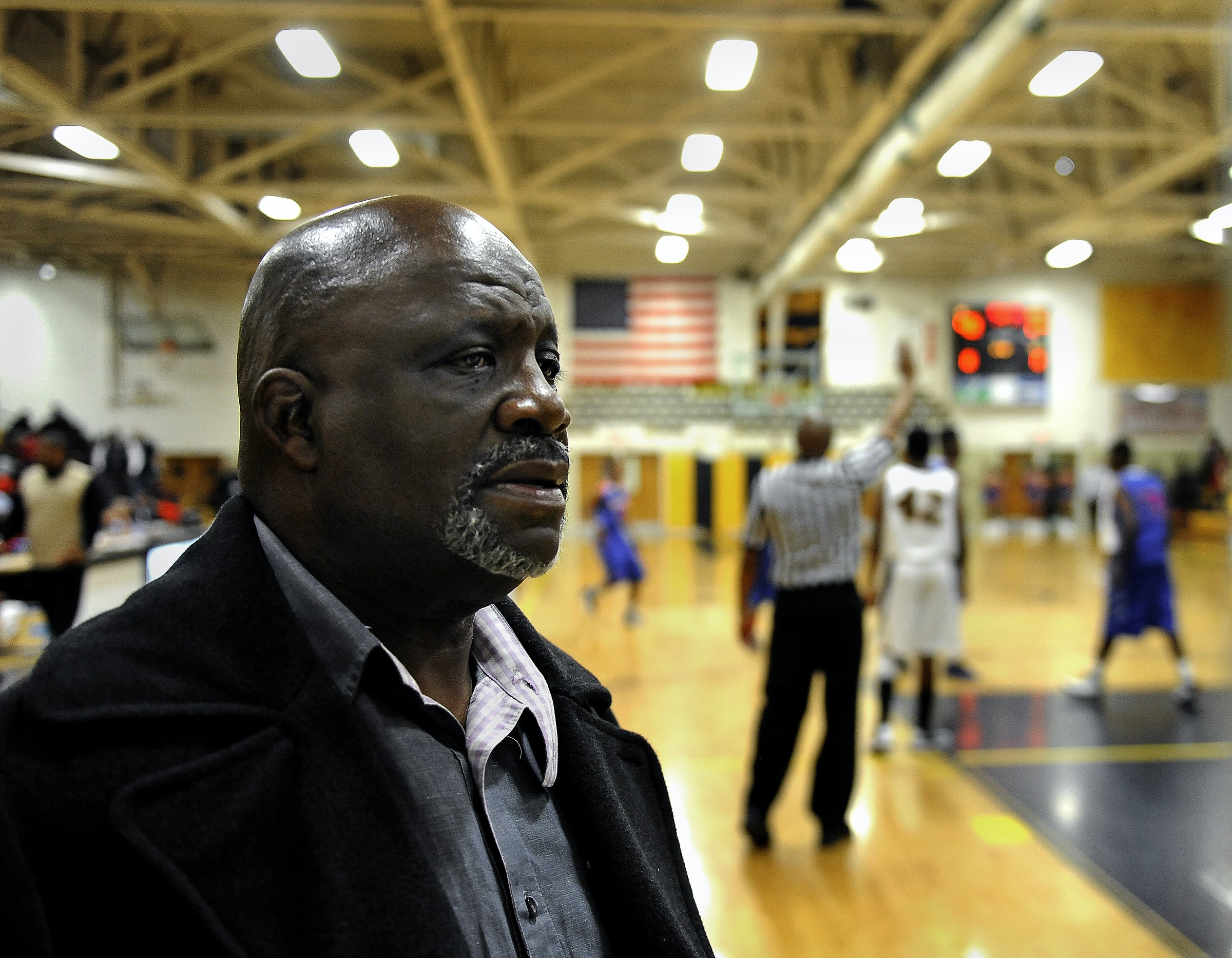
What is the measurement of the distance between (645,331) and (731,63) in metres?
11.4

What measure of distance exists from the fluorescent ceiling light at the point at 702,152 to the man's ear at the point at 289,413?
1123cm

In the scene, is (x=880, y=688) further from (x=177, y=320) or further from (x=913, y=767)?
(x=177, y=320)

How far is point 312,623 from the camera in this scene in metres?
0.88

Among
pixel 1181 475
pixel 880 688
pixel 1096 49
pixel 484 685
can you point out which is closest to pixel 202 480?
pixel 880 688

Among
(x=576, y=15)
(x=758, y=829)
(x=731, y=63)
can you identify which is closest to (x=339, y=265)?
(x=758, y=829)

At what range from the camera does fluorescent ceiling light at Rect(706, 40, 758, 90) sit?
8062 millimetres

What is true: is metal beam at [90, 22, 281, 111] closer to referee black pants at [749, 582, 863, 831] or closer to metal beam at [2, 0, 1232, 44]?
metal beam at [2, 0, 1232, 44]

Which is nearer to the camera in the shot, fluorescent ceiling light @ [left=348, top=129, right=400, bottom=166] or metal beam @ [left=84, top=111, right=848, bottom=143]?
metal beam @ [left=84, top=111, right=848, bottom=143]

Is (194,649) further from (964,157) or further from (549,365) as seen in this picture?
(964,157)

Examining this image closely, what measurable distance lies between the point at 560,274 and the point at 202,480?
30.4 feet

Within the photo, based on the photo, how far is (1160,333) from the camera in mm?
20109

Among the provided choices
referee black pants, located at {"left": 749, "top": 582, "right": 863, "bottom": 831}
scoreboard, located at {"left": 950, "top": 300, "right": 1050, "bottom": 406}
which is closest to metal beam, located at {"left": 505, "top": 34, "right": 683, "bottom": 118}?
referee black pants, located at {"left": 749, "top": 582, "right": 863, "bottom": 831}

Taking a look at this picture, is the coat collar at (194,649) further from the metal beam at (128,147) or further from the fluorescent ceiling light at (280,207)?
the fluorescent ceiling light at (280,207)

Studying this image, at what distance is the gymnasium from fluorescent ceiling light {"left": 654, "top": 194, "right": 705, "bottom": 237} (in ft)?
0.25
